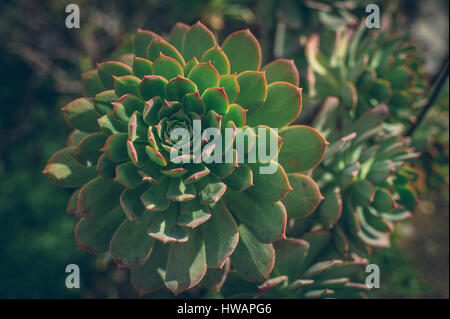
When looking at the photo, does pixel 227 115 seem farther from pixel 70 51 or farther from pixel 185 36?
pixel 70 51

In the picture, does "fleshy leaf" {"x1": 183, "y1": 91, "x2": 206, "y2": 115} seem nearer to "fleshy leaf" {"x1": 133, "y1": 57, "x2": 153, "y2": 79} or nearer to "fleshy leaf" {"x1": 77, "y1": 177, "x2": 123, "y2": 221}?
"fleshy leaf" {"x1": 133, "y1": 57, "x2": 153, "y2": 79}

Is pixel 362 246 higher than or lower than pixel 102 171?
lower

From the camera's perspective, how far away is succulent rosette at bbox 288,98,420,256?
3.13 ft

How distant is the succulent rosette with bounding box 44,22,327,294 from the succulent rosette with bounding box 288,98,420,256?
0.19m

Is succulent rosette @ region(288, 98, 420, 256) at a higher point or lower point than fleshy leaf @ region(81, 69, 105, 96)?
lower

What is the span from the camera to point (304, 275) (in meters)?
0.96

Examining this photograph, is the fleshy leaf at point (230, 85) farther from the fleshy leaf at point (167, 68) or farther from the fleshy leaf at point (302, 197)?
the fleshy leaf at point (302, 197)

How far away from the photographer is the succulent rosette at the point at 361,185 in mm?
955

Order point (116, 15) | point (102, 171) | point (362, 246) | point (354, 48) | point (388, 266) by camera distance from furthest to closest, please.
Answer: point (116, 15) → point (388, 266) → point (354, 48) → point (362, 246) → point (102, 171)

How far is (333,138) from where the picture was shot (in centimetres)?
107

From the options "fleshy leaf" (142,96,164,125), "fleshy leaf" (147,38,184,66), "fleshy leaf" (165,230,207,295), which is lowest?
"fleshy leaf" (165,230,207,295)

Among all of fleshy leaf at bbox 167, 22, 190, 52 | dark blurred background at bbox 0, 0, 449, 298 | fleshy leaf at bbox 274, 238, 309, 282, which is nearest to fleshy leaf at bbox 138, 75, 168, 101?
fleshy leaf at bbox 167, 22, 190, 52
